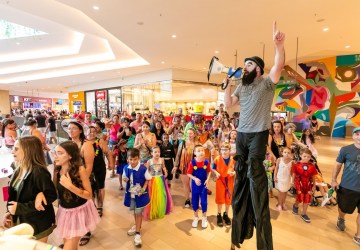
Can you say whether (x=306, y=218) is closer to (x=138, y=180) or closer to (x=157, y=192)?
(x=157, y=192)

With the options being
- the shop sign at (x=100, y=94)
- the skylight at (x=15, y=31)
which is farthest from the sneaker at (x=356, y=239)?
the shop sign at (x=100, y=94)

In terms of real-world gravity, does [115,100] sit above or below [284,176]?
above

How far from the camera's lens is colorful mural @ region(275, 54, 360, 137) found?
9953 mm

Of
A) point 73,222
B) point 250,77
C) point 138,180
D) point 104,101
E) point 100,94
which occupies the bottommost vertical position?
point 73,222

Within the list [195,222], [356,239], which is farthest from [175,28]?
[356,239]

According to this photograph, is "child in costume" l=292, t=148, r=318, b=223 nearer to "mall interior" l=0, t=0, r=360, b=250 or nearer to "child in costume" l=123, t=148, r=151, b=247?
"mall interior" l=0, t=0, r=360, b=250

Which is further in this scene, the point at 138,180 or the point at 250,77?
the point at 138,180

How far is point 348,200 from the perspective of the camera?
2488 mm

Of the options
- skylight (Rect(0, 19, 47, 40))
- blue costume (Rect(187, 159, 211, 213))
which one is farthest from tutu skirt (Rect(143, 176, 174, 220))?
skylight (Rect(0, 19, 47, 40))

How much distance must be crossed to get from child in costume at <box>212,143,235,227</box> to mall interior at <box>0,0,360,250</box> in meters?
0.18

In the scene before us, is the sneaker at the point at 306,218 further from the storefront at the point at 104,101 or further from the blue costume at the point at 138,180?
the storefront at the point at 104,101

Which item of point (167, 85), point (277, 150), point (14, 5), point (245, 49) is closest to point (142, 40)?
point (14, 5)

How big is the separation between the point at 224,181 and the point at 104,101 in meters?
14.9

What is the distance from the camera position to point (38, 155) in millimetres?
1683
